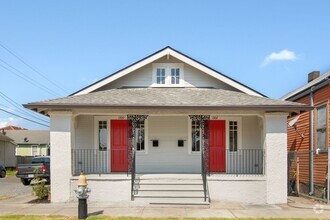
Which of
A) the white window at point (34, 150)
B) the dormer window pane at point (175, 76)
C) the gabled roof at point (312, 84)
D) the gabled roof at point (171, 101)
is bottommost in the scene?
the white window at point (34, 150)

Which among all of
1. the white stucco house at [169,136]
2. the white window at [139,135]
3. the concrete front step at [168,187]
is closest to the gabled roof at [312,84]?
the white stucco house at [169,136]

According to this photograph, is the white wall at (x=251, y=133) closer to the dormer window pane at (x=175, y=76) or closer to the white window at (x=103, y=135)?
the dormer window pane at (x=175, y=76)

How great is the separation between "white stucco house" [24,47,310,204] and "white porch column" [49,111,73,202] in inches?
1.3

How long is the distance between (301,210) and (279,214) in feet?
3.48

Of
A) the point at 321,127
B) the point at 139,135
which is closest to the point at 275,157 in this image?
the point at 321,127

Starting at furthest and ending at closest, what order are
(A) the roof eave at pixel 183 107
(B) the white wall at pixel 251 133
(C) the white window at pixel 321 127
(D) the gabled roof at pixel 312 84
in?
(B) the white wall at pixel 251 133 → (C) the white window at pixel 321 127 → (D) the gabled roof at pixel 312 84 → (A) the roof eave at pixel 183 107

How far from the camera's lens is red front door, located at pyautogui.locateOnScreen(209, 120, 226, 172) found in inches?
597

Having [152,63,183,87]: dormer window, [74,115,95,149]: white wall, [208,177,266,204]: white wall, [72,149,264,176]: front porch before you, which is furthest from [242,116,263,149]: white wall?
[74,115,95,149]: white wall

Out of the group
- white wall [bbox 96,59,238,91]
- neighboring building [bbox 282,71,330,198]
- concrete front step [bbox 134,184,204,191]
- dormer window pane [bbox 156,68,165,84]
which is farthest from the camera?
dormer window pane [bbox 156,68,165,84]

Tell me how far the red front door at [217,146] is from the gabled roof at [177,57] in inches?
64.1

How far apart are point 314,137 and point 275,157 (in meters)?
2.58

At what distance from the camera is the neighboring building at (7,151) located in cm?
3840

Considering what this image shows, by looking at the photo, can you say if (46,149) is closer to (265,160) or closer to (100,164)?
(100,164)

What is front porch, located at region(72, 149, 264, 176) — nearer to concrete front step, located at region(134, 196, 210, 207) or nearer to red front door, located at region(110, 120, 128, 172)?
red front door, located at region(110, 120, 128, 172)
